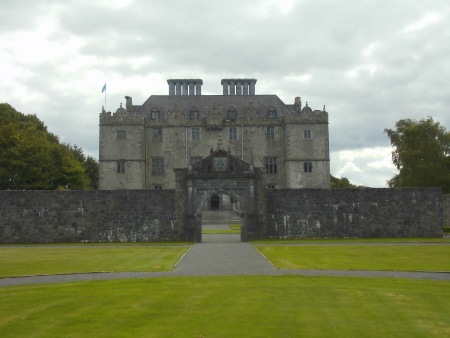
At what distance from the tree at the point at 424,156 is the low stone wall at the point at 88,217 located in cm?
3480

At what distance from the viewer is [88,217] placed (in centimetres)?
4272

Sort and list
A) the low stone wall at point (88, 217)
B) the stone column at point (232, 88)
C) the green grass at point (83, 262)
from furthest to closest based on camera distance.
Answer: the stone column at point (232, 88) < the low stone wall at point (88, 217) < the green grass at point (83, 262)

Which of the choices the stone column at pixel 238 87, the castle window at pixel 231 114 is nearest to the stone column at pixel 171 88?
the stone column at pixel 238 87

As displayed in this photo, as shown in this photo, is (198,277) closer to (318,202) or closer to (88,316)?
(88,316)

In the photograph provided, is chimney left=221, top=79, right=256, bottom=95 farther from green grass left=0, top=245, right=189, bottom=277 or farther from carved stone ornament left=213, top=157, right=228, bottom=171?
green grass left=0, top=245, right=189, bottom=277

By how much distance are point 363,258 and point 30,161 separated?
48.8 metres

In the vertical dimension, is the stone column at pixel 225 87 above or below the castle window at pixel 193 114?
above

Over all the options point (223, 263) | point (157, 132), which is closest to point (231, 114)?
point (157, 132)

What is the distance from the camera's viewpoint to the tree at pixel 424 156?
66875 mm

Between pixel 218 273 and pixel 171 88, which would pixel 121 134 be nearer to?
pixel 171 88

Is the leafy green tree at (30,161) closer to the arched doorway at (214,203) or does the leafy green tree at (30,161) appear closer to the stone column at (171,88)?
the arched doorway at (214,203)

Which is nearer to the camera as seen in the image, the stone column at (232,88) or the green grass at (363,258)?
the green grass at (363,258)

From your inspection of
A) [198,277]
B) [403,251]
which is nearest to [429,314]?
[198,277]

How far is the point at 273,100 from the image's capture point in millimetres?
79938
